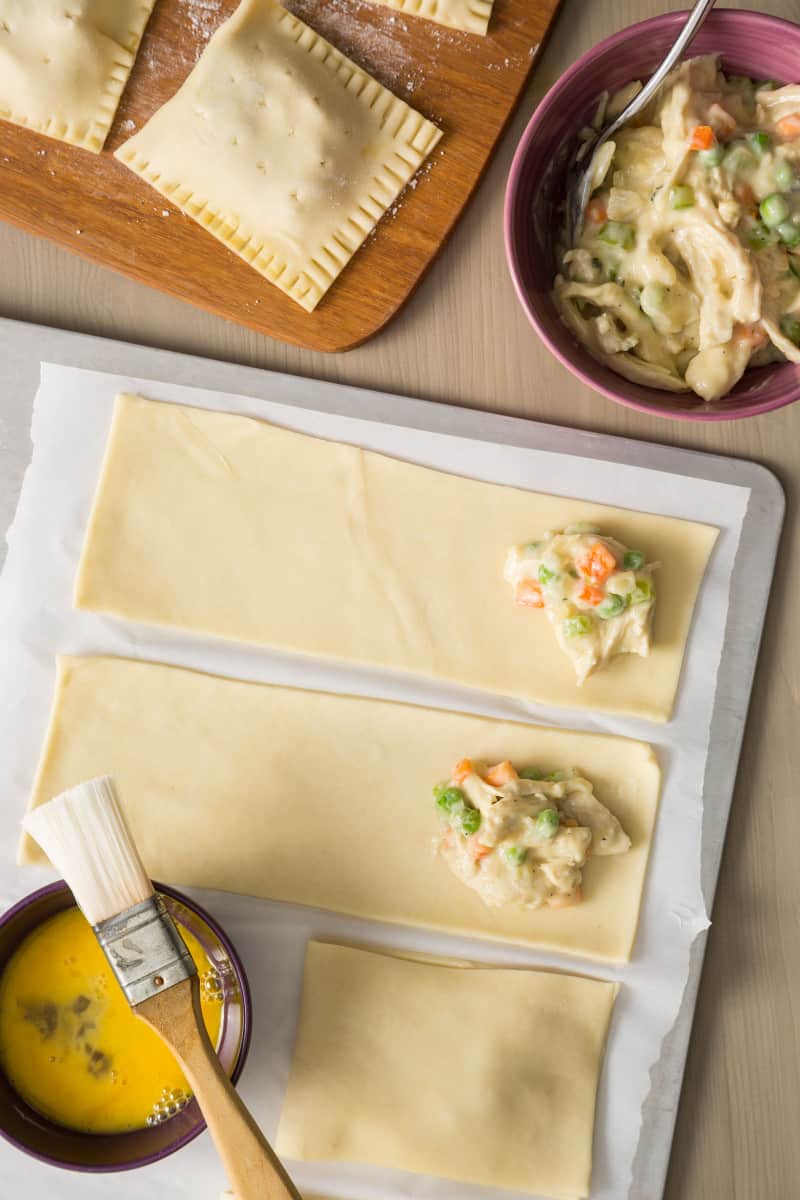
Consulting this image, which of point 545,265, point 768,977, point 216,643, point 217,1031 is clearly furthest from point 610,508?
point 217,1031

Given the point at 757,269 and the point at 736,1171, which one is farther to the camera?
the point at 736,1171

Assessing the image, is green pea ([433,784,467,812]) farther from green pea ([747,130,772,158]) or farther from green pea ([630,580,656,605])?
green pea ([747,130,772,158])

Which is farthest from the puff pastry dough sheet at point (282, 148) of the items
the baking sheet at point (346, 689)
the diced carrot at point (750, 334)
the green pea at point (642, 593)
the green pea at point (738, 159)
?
the green pea at point (642, 593)

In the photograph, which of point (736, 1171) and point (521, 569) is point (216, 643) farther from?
point (736, 1171)

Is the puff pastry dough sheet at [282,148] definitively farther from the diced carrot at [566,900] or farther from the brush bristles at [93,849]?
the diced carrot at [566,900]

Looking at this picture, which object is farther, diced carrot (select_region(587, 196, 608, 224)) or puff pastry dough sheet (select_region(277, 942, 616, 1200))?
puff pastry dough sheet (select_region(277, 942, 616, 1200))

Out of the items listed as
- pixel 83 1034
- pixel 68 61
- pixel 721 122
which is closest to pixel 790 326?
pixel 721 122

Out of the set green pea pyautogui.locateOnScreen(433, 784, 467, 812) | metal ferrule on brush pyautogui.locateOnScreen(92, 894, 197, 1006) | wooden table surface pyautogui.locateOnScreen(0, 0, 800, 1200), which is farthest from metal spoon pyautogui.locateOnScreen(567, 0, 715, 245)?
metal ferrule on brush pyautogui.locateOnScreen(92, 894, 197, 1006)

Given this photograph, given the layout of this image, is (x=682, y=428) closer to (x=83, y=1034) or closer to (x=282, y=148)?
(x=282, y=148)
